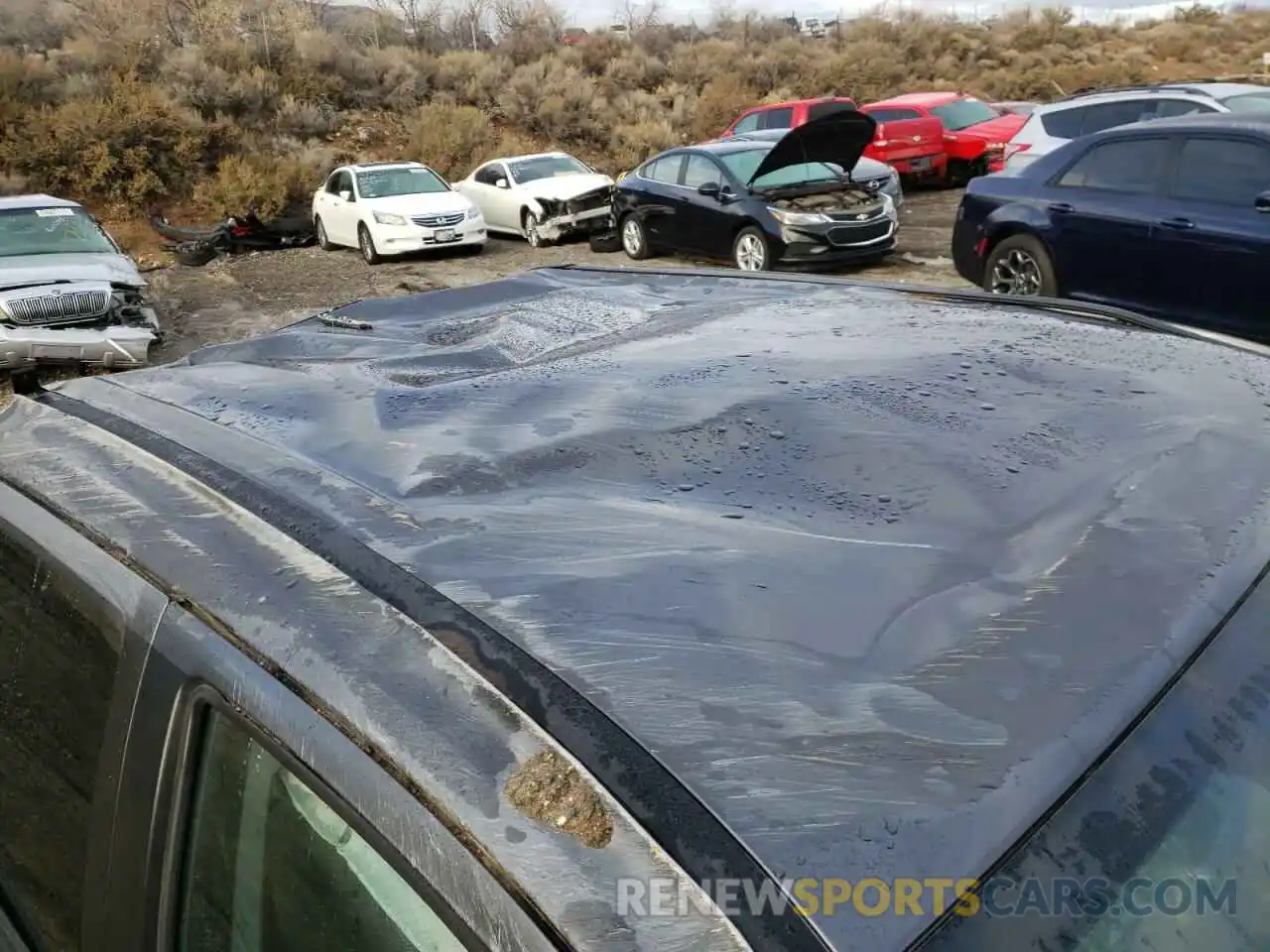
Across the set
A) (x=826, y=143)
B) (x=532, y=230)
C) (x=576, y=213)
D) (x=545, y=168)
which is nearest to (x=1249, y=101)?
(x=826, y=143)

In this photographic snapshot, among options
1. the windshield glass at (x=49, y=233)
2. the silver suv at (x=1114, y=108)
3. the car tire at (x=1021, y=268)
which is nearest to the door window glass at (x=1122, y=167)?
the car tire at (x=1021, y=268)

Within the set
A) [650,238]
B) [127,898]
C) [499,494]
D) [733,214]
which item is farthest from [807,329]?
[650,238]

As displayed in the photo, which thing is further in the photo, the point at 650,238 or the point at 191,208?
the point at 191,208

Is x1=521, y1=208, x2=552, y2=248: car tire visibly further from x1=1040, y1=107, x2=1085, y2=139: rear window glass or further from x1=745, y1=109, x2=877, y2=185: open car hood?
x1=1040, y1=107, x2=1085, y2=139: rear window glass

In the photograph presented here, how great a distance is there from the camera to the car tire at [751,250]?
39.0ft

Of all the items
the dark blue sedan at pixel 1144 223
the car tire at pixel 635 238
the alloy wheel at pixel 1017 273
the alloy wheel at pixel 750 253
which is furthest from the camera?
the car tire at pixel 635 238

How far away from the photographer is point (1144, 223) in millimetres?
7320

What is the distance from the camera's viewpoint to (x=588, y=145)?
27.2m

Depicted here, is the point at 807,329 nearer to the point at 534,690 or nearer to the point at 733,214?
the point at 534,690

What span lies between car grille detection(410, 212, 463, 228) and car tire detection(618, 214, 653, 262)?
273 centimetres

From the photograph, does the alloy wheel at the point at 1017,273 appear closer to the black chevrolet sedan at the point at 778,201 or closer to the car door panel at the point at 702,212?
the black chevrolet sedan at the point at 778,201

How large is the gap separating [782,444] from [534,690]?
0.67m

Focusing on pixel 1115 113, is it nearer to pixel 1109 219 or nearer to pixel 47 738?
pixel 1109 219

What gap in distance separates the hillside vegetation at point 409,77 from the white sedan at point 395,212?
503 centimetres
